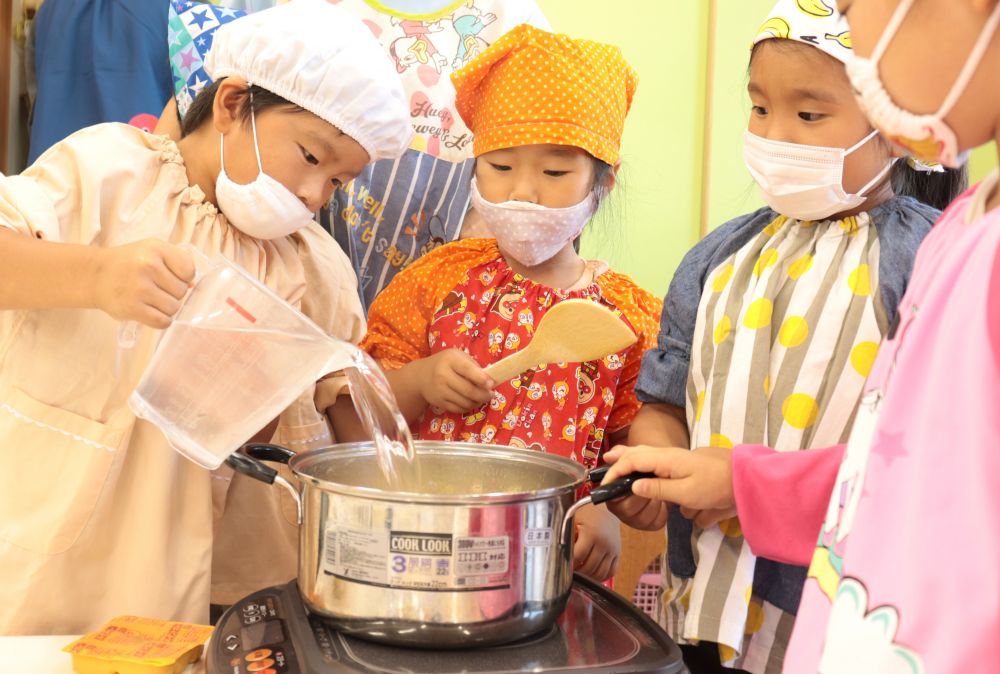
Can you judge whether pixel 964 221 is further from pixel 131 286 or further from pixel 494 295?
pixel 494 295

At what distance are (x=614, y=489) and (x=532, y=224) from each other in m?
0.53

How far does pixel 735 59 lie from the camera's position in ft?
7.45

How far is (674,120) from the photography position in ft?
7.59

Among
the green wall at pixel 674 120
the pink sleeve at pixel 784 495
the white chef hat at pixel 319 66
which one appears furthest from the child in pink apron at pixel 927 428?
the green wall at pixel 674 120

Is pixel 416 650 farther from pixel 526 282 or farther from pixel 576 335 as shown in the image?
pixel 526 282

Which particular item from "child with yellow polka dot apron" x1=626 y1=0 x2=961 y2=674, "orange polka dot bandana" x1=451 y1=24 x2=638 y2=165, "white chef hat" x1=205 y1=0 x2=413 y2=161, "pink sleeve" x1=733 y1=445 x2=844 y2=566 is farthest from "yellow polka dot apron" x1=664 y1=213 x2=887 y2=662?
"white chef hat" x1=205 y1=0 x2=413 y2=161

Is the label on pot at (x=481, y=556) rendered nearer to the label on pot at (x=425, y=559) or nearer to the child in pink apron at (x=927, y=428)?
the label on pot at (x=425, y=559)

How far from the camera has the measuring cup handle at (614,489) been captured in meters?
0.77

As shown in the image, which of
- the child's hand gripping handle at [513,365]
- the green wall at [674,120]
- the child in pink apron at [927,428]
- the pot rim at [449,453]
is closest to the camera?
the child in pink apron at [927,428]

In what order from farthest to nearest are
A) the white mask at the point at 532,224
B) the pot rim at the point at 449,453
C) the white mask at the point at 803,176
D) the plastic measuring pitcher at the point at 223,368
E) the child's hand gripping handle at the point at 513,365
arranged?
1. the white mask at the point at 532,224
2. the child's hand gripping handle at the point at 513,365
3. the white mask at the point at 803,176
4. the plastic measuring pitcher at the point at 223,368
5. the pot rim at the point at 449,453

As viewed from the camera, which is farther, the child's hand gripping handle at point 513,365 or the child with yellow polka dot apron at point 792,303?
the child's hand gripping handle at point 513,365

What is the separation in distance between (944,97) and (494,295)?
31.8 inches

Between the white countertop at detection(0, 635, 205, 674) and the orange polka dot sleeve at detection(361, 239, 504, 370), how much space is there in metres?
0.54

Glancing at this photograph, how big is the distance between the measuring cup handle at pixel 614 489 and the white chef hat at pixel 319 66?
1.77 ft
